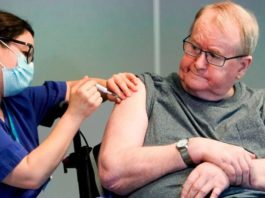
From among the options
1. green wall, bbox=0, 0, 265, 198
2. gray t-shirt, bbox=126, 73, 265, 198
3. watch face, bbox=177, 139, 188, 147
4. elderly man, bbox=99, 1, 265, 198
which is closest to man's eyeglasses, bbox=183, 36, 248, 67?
elderly man, bbox=99, 1, 265, 198

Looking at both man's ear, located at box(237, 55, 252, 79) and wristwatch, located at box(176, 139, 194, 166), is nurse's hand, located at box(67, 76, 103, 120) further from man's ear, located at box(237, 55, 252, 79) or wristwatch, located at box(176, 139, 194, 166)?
man's ear, located at box(237, 55, 252, 79)

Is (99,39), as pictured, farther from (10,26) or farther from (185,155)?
(185,155)

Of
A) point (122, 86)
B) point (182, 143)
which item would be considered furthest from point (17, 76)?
point (182, 143)

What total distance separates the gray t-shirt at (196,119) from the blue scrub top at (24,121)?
1.14 ft

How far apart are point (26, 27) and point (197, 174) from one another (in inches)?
28.9

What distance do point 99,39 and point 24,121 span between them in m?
0.84

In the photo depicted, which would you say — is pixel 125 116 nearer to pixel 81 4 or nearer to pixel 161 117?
pixel 161 117

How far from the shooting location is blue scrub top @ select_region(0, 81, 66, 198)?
124 centimetres

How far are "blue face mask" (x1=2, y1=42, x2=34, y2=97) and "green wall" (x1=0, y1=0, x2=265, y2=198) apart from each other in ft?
2.08

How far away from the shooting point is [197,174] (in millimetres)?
1236

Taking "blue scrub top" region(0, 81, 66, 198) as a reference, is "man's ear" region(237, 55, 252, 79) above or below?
above

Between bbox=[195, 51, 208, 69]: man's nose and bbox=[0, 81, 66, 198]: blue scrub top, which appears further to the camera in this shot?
bbox=[195, 51, 208, 69]: man's nose

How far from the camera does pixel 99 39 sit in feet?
7.09

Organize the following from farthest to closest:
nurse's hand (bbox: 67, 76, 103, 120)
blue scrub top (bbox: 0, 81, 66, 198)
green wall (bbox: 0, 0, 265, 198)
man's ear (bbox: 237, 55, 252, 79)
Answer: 1. green wall (bbox: 0, 0, 265, 198)
2. man's ear (bbox: 237, 55, 252, 79)
3. nurse's hand (bbox: 67, 76, 103, 120)
4. blue scrub top (bbox: 0, 81, 66, 198)
